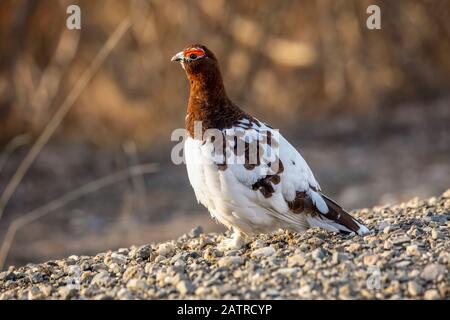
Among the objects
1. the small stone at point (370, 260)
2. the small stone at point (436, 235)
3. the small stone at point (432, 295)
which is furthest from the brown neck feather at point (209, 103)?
the small stone at point (432, 295)

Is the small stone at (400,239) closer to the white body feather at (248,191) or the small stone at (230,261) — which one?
the white body feather at (248,191)

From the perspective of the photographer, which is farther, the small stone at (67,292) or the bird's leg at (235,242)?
the bird's leg at (235,242)

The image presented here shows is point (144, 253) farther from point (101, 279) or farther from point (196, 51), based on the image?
point (196, 51)

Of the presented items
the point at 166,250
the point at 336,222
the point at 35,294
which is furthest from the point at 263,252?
the point at 35,294

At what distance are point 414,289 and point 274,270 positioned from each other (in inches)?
27.3

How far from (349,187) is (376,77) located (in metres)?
2.87

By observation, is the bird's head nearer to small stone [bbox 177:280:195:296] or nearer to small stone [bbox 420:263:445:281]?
small stone [bbox 177:280:195:296]

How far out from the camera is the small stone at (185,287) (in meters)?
3.82

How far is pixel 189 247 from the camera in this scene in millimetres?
4832

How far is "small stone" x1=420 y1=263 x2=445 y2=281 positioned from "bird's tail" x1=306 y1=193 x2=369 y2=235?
0.80 meters

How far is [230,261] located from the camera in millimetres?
4164

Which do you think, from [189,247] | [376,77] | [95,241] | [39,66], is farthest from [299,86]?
[189,247]

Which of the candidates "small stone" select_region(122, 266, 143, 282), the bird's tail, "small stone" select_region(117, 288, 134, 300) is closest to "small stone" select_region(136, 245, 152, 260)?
"small stone" select_region(122, 266, 143, 282)

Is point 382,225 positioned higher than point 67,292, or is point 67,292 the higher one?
point 382,225
